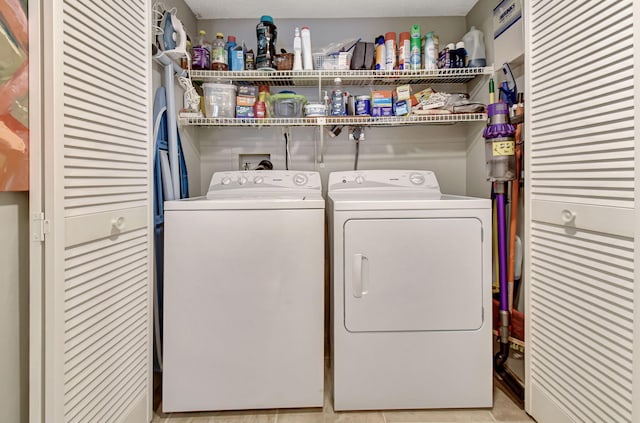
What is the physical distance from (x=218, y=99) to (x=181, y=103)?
0.74 ft

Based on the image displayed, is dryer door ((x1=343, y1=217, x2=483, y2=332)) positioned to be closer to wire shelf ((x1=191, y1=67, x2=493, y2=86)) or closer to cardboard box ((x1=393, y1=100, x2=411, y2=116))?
cardboard box ((x1=393, y1=100, x2=411, y2=116))

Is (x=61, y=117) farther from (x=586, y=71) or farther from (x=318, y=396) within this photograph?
(x=586, y=71)

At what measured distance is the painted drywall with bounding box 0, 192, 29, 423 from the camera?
38.5 inches

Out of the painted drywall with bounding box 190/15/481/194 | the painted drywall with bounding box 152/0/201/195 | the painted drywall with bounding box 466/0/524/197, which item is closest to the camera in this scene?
the painted drywall with bounding box 152/0/201/195

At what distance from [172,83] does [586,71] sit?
1.88 m

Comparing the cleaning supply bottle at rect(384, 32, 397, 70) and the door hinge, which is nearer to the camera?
the door hinge

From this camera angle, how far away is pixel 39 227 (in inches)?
39.6

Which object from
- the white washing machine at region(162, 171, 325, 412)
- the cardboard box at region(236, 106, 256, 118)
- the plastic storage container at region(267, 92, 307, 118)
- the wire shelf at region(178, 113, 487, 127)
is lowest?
the white washing machine at region(162, 171, 325, 412)

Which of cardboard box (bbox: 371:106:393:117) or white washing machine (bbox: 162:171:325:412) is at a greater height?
cardboard box (bbox: 371:106:393:117)

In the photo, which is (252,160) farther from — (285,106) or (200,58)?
(200,58)

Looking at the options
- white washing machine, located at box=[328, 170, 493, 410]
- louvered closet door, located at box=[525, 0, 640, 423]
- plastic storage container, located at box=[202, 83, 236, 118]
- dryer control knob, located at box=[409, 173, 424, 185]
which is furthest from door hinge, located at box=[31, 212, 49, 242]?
dryer control knob, located at box=[409, 173, 424, 185]

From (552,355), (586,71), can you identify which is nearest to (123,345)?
(552,355)

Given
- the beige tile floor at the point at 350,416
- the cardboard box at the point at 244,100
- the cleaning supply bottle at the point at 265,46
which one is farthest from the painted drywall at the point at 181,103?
the beige tile floor at the point at 350,416

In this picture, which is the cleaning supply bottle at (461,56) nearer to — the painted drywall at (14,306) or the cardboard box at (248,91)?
the cardboard box at (248,91)
